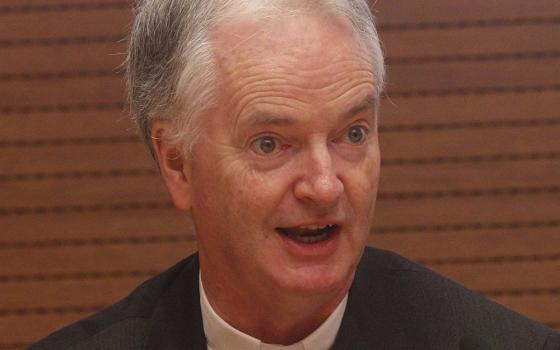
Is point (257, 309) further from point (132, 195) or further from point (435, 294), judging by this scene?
point (132, 195)

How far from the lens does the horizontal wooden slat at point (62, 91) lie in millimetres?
4906

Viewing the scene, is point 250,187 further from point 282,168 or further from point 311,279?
point 311,279

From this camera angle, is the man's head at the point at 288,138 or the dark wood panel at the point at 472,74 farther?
the dark wood panel at the point at 472,74

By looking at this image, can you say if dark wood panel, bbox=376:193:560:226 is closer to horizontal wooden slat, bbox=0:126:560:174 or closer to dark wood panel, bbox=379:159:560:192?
dark wood panel, bbox=379:159:560:192

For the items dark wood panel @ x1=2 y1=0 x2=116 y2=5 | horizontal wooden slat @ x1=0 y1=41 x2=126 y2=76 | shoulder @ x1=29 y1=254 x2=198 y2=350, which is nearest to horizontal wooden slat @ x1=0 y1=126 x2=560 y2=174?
horizontal wooden slat @ x1=0 y1=41 x2=126 y2=76

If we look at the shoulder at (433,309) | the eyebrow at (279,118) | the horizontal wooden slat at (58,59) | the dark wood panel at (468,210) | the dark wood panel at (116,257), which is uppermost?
the eyebrow at (279,118)

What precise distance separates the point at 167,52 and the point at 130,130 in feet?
9.10

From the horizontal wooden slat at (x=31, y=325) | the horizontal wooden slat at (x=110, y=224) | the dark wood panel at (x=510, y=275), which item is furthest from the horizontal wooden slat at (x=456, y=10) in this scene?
the horizontal wooden slat at (x=31, y=325)

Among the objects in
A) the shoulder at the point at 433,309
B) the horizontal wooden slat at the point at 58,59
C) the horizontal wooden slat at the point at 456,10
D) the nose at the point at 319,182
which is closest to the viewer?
the nose at the point at 319,182

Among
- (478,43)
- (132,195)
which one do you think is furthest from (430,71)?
(132,195)

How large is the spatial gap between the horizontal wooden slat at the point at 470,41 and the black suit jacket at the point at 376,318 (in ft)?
8.40

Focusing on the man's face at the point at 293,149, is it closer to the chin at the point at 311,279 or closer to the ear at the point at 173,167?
the chin at the point at 311,279

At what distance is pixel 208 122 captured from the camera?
2.06 meters

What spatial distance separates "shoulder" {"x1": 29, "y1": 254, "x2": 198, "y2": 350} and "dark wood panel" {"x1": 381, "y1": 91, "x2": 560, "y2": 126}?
2.53 m
